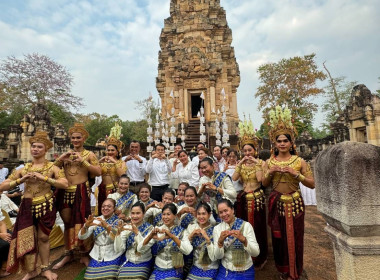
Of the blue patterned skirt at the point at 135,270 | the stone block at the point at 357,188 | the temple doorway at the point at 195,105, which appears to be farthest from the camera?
the temple doorway at the point at 195,105

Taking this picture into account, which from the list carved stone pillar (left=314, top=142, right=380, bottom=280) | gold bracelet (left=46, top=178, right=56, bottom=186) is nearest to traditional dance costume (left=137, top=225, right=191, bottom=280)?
gold bracelet (left=46, top=178, right=56, bottom=186)

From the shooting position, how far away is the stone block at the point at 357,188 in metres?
1.90

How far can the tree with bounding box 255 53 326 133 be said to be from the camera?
23797mm

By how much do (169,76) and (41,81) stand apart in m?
14.3

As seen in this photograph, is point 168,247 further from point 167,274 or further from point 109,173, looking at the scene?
point 109,173

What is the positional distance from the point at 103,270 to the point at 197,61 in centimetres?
1533

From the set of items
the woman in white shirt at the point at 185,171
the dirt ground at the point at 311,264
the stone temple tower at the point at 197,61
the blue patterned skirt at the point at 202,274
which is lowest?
the dirt ground at the point at 311,264

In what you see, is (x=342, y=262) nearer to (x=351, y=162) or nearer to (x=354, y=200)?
(x=354, y=200)

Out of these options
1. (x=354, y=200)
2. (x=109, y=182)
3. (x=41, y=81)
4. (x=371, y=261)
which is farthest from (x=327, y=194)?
(x=41, y=81)

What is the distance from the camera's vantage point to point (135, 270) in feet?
10.3

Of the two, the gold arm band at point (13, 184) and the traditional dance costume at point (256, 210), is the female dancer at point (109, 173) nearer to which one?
the gold arm band at point (13, 184)

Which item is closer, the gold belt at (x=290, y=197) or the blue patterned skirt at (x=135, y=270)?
the blue patterned skirt at (x=135, y=270)

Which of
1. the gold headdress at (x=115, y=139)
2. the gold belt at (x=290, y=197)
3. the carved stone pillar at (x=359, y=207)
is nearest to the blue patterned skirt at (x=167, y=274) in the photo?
the gold belt at (x=290, y=197)

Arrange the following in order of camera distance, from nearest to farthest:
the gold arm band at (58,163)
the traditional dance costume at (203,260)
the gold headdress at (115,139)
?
the traditional dance costume at (203,260), the gold arm band at (58,163), the gold headdress at (115,139)
